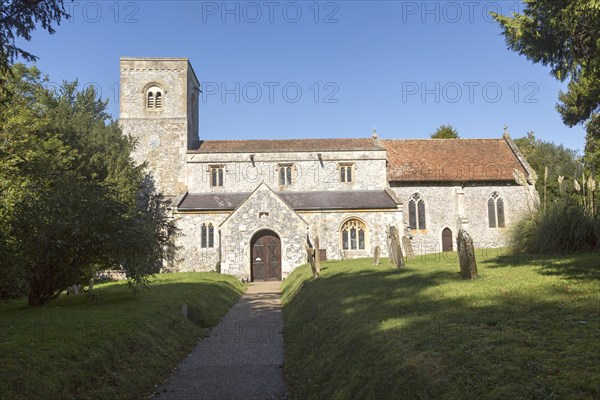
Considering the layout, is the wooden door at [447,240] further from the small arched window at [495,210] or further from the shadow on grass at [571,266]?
the shadow on grass at [571,266]

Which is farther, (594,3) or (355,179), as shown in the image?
(355,179)

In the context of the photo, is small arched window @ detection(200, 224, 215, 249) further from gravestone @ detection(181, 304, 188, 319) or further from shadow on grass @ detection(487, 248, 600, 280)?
shadow on grass @ detection(487, 248, 600, 280)

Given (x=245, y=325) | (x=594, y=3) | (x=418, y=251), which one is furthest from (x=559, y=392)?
(x=418, y=251)

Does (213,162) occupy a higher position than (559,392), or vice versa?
(213,162)

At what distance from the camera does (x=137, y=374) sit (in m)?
8.69

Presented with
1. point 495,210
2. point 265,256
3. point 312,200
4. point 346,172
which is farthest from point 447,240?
point 265,256

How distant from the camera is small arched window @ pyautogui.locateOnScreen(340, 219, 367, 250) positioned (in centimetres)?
3184

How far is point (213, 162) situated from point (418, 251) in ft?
54.2

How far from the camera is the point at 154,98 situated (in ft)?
124

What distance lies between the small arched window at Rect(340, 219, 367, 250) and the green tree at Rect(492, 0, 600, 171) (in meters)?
19.5

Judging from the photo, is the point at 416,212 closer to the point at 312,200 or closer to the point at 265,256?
the point at 312,200

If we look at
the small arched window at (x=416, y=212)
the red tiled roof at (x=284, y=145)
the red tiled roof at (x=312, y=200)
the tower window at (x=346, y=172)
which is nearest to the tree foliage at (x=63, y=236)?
Answer: the red tiled roof at (x=312, y=200)

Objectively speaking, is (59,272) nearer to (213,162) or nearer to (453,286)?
(453,286)

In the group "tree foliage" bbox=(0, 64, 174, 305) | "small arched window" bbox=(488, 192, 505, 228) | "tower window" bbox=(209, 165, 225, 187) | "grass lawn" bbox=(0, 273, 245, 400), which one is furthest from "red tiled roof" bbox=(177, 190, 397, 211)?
"grass lawn" bbox=(0, 273, 245, 400)
